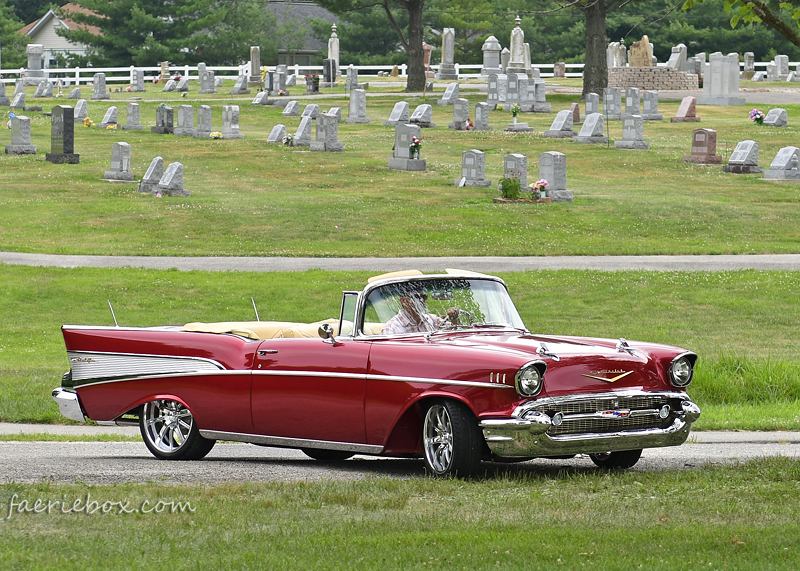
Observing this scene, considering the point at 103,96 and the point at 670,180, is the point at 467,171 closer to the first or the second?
the point at 670,180

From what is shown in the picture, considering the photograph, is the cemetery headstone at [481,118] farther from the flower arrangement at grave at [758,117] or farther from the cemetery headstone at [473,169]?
the cemetery headstone at [473,169]

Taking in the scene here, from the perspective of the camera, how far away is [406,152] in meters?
35.2

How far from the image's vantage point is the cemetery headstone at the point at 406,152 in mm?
34812

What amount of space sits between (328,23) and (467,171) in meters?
53.3

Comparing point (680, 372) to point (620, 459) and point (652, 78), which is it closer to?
point (620, 459)

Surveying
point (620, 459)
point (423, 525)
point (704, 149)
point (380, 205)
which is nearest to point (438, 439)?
point (620, 459)

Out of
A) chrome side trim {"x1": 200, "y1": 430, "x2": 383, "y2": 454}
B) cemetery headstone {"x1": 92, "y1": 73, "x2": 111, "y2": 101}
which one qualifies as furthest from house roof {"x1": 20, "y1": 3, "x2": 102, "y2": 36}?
chrome side trim {"x1": 200, "y1": 430, "x2": 383, "y2": 454}

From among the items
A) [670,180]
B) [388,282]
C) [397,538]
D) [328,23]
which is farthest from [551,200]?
[328,23]

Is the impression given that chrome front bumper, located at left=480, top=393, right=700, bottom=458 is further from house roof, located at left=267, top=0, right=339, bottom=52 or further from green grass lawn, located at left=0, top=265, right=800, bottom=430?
house roof, located at left=267, top=0, right=339, bottom=52

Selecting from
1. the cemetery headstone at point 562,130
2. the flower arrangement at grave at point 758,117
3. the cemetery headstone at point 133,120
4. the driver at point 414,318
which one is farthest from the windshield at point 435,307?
the flower arrangement at grave at point 758,117

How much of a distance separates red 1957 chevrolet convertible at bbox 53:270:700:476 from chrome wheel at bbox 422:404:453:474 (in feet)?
0.03

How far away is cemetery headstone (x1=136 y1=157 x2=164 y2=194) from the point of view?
102 feet

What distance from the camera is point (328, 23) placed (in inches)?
3241

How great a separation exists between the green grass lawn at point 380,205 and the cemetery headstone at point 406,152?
20.8 inches
